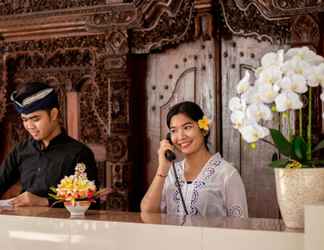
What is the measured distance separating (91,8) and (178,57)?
73 centimetres

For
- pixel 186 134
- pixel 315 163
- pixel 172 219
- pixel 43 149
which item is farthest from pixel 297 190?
pixel 43 149

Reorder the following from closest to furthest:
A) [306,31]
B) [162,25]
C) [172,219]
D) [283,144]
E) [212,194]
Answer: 1. [283,144]
2. [172,219]
3. [212,194]
4. [306,31]
5. [162,25]

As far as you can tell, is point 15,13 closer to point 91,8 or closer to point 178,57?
point 91,8

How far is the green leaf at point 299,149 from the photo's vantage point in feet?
7.54

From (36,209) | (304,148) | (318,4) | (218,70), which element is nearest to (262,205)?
(218,70)

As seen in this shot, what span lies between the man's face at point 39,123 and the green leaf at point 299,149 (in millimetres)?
1693

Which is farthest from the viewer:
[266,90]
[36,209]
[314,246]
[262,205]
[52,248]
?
[262,205]

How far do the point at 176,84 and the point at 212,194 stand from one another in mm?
1737

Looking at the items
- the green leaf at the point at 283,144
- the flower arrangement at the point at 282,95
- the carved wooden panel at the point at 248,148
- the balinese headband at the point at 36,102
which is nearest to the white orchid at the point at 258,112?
the flower arrangement at the point at 282,95

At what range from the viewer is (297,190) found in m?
2.26

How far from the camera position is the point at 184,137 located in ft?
10.3

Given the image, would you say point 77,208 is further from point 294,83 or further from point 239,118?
point 294,83

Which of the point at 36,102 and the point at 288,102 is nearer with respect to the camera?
the point at 288,102

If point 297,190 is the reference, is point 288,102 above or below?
above
